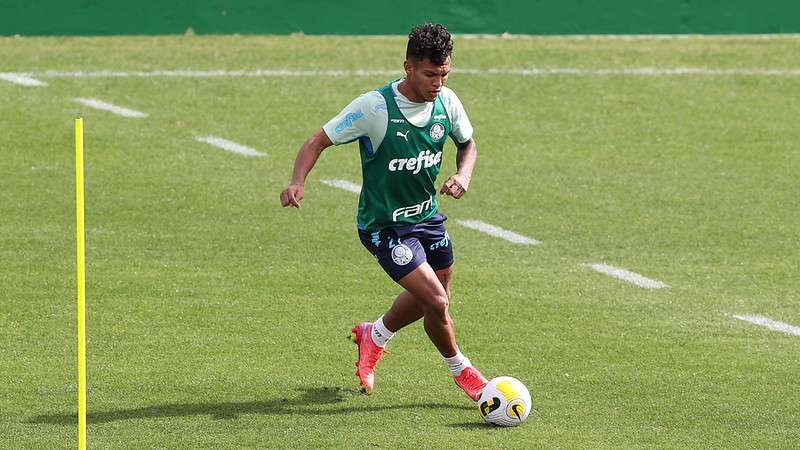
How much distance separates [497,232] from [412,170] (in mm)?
4849

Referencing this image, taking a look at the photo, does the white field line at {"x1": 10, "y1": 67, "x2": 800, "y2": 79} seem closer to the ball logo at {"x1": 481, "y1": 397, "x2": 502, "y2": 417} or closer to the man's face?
the man's face

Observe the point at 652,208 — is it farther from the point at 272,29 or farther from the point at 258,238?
the point at 272,29

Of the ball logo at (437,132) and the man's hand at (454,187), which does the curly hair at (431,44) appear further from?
the man's hand at (454,187)

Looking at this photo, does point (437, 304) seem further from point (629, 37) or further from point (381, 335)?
point (629, 37)

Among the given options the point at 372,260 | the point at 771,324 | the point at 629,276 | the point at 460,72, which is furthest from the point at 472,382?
the point at 460,72

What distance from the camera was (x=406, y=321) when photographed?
34.7 feet

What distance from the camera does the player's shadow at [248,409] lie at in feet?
32.1

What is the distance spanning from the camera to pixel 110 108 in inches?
733

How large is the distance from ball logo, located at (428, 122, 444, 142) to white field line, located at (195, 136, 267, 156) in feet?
24.0

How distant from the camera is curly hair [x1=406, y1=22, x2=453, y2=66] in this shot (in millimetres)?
9578

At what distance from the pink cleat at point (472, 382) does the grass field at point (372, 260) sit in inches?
9.7

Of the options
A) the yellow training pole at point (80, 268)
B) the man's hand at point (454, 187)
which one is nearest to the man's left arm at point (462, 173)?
the man's hand at point (454, 187)

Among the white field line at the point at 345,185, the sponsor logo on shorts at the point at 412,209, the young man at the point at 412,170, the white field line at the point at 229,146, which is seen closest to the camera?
the young man at the point at 412,170

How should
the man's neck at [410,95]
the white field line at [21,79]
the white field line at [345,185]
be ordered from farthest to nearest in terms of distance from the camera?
the white field line at [21,79] < the white field line at [345,185] < the man's neck at [410,95]
